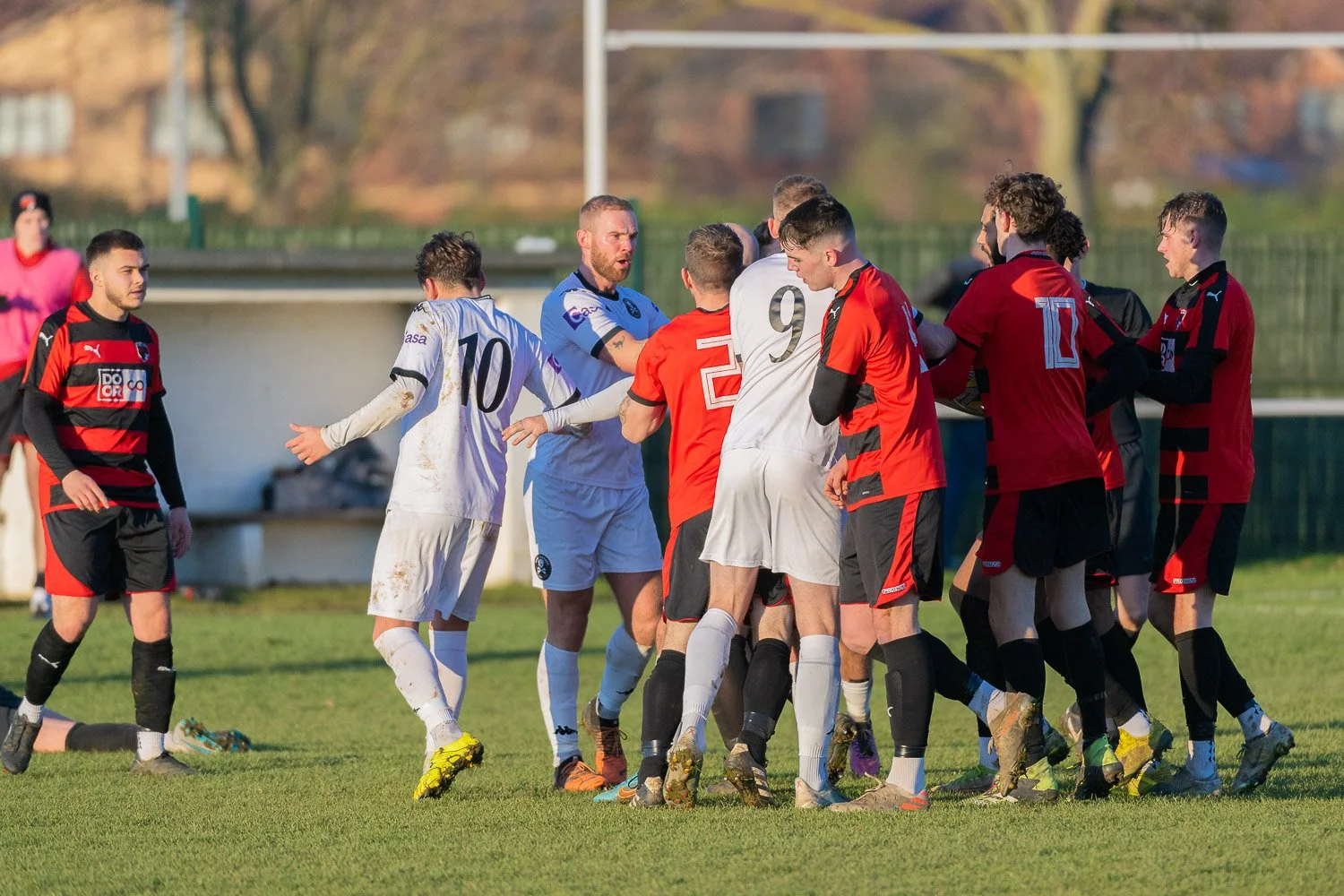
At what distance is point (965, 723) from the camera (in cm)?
867

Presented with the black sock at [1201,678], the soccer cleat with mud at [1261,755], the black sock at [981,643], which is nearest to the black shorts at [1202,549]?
the black sock at [1201,678]

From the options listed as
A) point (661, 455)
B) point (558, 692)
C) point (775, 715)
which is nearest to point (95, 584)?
point (558, 692)

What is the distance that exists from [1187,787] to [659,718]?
1895mm

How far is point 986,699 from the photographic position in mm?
6230

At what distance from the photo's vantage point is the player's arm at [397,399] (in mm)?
6230

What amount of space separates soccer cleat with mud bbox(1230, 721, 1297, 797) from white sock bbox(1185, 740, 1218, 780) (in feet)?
0.31

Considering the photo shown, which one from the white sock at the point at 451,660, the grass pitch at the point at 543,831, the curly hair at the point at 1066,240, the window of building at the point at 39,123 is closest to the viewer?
the grass pitch at the point at 543,831

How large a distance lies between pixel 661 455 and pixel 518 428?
7.94 metres

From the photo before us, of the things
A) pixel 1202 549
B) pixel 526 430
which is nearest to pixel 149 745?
pixel 526 430

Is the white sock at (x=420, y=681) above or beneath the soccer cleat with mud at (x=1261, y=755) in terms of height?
above

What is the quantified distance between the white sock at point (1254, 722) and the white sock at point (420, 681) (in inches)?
109

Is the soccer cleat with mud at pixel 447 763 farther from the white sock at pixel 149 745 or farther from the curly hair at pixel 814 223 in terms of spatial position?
the curly hair at pixel 814 223

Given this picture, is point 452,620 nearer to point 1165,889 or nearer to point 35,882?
point 35,882

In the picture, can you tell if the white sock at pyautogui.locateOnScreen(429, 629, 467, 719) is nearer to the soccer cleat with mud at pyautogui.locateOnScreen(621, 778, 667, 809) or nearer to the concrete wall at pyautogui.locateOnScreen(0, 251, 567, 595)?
the soccer cleat with mud at pyautogui.locateOnScreen(621, 778, 667, 809)
